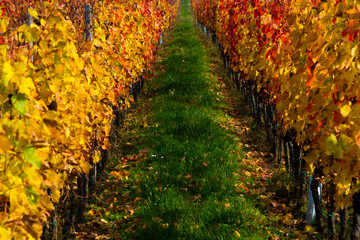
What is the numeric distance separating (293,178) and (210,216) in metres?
1.30

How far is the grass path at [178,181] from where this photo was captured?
3242mm

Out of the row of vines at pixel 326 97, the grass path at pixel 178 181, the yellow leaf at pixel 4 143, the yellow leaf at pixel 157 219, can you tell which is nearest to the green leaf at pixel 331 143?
the row of vines at pixel 326 97

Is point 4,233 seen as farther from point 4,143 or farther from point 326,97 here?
point 326,97

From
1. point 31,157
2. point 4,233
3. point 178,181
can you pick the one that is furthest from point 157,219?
point 31,157

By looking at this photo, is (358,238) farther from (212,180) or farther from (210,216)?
(212,180)

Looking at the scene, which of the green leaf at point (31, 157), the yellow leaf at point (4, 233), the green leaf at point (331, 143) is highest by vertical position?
the green leaf at point (31, 157)

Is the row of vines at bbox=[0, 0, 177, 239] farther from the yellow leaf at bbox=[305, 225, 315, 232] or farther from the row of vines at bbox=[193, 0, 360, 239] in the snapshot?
the yellow leaf at bbox=[305, 225, 315, 232]

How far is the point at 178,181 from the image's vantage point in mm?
4051

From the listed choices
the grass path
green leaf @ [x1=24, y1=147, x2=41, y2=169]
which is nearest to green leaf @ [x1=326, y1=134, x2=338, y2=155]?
green leaf @ [x1=24, y1=147, x2=41, y2=169]

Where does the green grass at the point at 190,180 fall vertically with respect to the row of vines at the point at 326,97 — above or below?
below

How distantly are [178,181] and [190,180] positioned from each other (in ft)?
0.49

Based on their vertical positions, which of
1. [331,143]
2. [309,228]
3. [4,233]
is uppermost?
[331,143]

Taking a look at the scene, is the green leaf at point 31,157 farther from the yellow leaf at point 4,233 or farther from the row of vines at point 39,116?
the yellow leaf at point 4,233

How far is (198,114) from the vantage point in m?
5.90
